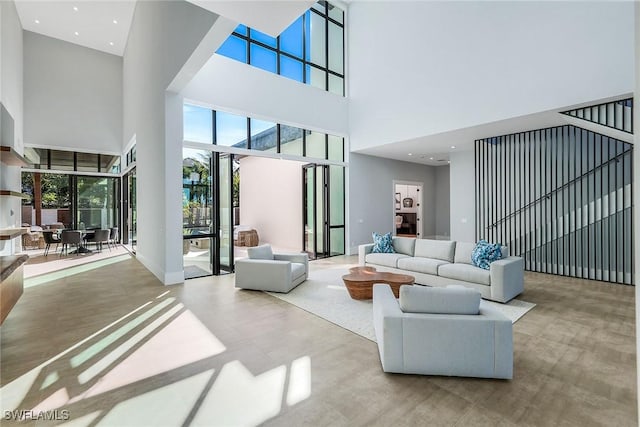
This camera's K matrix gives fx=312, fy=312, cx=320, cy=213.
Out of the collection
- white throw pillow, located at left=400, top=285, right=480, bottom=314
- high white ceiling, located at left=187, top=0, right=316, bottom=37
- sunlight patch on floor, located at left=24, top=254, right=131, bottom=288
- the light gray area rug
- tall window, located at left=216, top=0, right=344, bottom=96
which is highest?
tall window, located at left=216, top=0, right=344, bottom=96

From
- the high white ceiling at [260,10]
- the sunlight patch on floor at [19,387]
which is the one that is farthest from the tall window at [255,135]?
the sunlight patch on floor at [19,387]

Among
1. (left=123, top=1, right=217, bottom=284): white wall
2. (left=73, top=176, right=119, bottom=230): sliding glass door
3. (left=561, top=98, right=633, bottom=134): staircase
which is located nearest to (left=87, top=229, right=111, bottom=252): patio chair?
(left=73, top=176, right=119, bottom=230): sliding glass door

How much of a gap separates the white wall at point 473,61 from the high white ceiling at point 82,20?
656cm

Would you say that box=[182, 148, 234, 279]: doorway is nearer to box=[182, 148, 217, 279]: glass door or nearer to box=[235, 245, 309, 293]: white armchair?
box=[182, 148, 217, 279]: glass door

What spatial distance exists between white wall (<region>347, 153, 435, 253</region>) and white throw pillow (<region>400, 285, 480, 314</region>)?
6.54 meters

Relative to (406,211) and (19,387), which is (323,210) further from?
(19,387)

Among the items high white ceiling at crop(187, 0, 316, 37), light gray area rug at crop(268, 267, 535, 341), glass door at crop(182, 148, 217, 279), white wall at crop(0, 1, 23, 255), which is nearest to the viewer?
high white ceiling at crop(187, 0, 316, 37)

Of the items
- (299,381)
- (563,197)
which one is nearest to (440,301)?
(299,381)

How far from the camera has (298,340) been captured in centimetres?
334

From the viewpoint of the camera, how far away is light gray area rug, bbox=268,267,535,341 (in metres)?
3.80

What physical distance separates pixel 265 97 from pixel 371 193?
172 inches

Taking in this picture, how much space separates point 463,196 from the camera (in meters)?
9.03

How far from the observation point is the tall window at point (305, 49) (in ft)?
23.7

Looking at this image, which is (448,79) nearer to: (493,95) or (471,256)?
(493,95)
